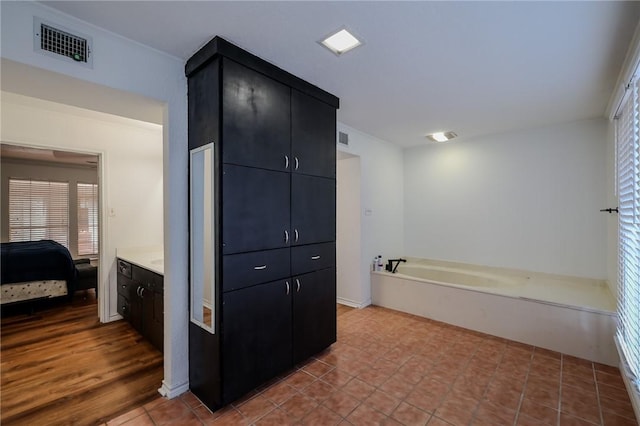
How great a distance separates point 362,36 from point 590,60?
1.67m

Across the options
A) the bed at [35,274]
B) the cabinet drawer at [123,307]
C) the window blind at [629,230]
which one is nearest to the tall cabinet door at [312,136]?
the window blind at [629,230]

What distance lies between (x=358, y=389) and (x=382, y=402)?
8.1 inches

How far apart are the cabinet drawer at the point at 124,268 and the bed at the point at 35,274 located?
122 cm

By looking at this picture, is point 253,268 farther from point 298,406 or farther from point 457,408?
point 457,408

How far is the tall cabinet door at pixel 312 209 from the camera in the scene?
90.7 inches

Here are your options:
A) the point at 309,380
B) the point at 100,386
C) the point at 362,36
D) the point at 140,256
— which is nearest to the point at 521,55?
the point at 362,36

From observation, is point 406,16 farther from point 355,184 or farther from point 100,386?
point 100,386

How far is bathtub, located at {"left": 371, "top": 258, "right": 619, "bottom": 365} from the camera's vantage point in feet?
8.30

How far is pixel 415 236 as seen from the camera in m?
4.60

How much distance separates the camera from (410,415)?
1.83 meters

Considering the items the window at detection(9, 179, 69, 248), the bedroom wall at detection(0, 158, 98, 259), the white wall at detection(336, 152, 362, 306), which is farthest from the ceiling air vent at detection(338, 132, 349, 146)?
the window at detection(9, 179, 69, 248)

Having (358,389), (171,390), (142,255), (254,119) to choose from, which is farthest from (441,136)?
(142,255)

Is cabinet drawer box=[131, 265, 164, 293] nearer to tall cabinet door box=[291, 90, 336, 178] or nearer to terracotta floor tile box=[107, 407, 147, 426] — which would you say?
terracotta floor tile box=[107, 407, 147, 426]

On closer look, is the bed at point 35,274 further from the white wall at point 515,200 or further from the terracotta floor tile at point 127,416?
the white wall at point 515,200
